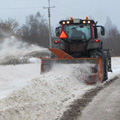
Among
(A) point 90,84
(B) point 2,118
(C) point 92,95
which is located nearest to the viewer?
(B) point 2,118

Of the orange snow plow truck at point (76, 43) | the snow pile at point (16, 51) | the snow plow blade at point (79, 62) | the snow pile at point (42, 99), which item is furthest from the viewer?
the snow pile at point (16, 51)

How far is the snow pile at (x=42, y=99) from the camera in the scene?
187 inches

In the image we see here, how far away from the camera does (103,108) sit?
5656 millimetres

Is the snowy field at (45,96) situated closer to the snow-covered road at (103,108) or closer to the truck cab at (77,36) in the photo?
the snow-covered road at (103,108)

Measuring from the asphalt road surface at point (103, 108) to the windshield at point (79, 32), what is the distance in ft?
11.7

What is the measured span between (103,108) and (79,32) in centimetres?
514

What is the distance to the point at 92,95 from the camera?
23.9ft

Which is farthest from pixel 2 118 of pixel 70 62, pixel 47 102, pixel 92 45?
pixel 92 45

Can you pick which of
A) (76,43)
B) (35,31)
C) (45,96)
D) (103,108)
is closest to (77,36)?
(76,43)

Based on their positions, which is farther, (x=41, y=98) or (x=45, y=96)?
(x=45, y=96)

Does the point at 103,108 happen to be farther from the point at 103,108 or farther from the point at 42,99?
the point at 42,99

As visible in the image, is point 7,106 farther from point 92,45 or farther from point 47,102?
point 92,45

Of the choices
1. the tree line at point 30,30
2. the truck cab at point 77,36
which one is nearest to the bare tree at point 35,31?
the tree line at point 30,30

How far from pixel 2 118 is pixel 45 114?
982 mm
